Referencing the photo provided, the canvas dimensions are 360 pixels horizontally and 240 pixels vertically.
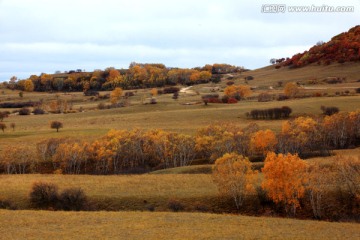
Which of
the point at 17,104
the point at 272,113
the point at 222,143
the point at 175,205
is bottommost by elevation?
the point at 175,205

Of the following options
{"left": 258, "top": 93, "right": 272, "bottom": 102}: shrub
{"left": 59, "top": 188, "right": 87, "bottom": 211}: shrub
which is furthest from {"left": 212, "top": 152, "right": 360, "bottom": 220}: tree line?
{"left": 258, "top": 93, "right": 272, "bottom": 102}: shrub

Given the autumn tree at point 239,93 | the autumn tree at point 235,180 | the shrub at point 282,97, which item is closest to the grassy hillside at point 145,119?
the shrub at point 282,97

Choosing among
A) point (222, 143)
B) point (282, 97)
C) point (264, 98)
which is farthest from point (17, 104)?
point (222, 143)

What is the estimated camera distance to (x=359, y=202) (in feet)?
145

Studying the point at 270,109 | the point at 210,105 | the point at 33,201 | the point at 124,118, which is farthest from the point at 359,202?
the point at 210,105

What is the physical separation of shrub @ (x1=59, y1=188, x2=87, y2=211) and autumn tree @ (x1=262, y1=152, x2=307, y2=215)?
20.0 m

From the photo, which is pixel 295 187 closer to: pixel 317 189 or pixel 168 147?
pixel 317 189

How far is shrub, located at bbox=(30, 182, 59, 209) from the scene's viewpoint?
46719 millimetres

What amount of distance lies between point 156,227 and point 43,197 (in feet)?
62.4

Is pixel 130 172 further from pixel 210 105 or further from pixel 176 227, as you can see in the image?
pixel 210 105

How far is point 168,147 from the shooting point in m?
73.7

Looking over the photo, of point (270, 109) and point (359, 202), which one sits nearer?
point (359, 202)

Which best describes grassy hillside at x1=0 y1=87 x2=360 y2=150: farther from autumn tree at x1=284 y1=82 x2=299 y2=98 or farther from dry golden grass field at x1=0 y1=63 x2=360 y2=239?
autumn tree at x1=284 y1=82 x2=299 y2=98

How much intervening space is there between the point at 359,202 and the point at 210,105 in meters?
88.6
